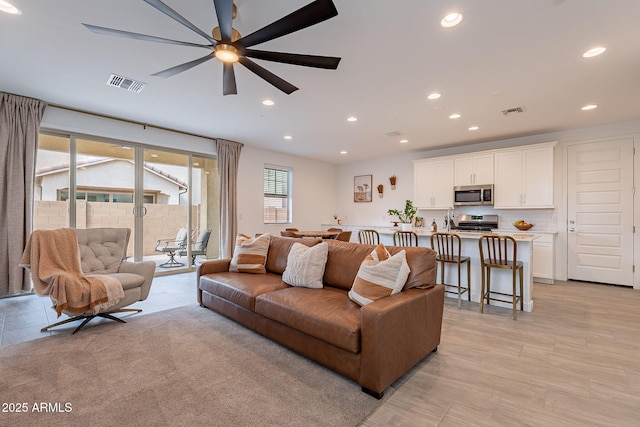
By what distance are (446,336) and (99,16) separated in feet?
13.4

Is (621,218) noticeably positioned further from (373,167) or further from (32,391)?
(32,391)

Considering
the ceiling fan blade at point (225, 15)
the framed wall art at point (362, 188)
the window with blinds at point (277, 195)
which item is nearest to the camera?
the ceiling fan blade at point (225, 15)

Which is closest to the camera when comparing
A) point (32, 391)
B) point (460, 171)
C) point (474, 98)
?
point (32, 391)

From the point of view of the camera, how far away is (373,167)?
7.82m

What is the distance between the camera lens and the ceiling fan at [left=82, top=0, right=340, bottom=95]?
1744 millimetres

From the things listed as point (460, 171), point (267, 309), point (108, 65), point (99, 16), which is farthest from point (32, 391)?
point (460, 171)

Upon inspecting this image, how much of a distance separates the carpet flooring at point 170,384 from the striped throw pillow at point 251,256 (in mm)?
799

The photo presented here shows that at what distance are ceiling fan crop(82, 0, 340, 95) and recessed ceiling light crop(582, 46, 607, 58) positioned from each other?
2.44 meters

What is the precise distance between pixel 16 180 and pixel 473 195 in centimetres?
744

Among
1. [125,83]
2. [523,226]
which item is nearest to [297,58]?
[125,83]

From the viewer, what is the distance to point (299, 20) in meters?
1.83

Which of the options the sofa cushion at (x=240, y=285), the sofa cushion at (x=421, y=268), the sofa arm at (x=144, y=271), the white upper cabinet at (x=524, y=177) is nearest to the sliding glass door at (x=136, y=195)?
the sofa arm at (x=144, y=271)

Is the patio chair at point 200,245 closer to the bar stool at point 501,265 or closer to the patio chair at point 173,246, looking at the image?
the patio chair at point 173,246

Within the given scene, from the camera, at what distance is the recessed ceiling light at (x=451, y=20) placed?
86.9 inches
